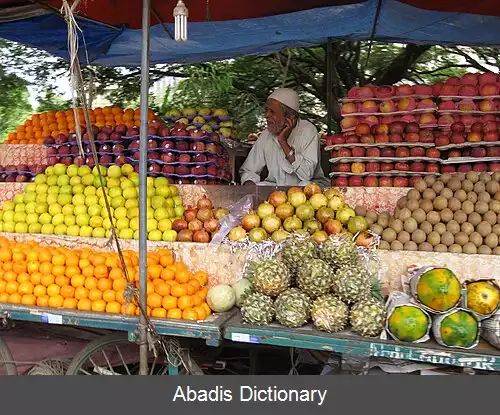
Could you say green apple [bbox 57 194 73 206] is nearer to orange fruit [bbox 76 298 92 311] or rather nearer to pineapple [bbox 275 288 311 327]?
orange fruit [bbox 76 298 92 311]

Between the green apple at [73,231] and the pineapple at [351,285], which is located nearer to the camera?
the pineapple at [351,285]

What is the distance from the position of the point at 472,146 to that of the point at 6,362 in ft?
14.4

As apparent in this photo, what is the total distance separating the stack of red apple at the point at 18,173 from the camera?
5.43 meters

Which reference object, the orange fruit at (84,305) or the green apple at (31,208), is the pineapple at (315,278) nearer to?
the orange fruit at (84,305)

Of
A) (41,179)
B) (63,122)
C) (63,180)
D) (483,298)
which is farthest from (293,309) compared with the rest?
(63,122)

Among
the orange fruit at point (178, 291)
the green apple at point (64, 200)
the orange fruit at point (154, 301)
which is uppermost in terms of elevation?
the green apple at point (64, 200)

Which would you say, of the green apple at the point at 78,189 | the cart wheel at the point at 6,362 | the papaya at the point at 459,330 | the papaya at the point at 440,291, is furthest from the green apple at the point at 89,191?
the papaya at the point at 459,330

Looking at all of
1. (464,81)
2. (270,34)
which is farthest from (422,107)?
(270,34)

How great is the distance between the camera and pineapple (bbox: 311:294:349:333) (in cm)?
283

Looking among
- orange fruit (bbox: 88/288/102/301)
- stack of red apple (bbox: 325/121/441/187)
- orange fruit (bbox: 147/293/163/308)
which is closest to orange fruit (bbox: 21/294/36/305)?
orange fruit (bbox: 88/288/102/301)

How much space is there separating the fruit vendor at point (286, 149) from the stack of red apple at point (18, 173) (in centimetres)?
239

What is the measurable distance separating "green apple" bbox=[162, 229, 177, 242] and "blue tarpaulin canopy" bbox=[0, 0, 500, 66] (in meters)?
2.19

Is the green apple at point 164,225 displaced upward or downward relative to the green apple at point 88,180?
downward

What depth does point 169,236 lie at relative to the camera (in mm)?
3670
